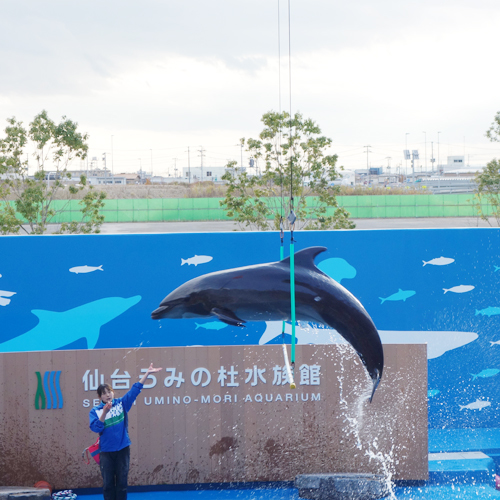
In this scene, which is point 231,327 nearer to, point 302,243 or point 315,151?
point 302,243

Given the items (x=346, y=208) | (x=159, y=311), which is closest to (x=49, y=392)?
(x=159, y=311)

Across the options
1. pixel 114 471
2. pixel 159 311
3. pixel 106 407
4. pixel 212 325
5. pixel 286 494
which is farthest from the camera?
pixel 212 325

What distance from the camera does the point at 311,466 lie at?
7363 millimetres

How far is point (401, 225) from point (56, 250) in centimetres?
2619

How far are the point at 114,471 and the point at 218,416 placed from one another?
1.56m

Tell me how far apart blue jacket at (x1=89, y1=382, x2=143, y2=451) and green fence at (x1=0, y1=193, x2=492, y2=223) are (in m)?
28.8

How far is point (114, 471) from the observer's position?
6.22 meters

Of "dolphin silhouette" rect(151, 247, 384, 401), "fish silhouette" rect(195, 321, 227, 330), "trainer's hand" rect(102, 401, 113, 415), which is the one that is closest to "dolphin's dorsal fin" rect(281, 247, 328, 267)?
"dolphin silhouette" rect(151, 247, 384, 401)

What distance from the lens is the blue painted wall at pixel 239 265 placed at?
875 cm

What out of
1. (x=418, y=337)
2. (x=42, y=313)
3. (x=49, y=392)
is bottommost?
(x=49, y=392)

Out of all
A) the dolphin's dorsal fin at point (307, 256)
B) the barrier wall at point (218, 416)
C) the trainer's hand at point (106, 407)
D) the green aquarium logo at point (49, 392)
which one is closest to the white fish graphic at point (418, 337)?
the barrier wall at point (218, 416)

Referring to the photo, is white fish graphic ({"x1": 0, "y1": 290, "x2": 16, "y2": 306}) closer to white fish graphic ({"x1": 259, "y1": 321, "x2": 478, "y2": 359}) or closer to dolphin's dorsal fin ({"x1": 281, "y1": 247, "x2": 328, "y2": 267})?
white fish graphic ({"x1": 259, "y1": 321, "x2": 478, "y2": 359})

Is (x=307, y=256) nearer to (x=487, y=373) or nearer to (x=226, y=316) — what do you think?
(x=226, y=316)

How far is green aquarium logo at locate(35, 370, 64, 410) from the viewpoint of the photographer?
23.7 ft
